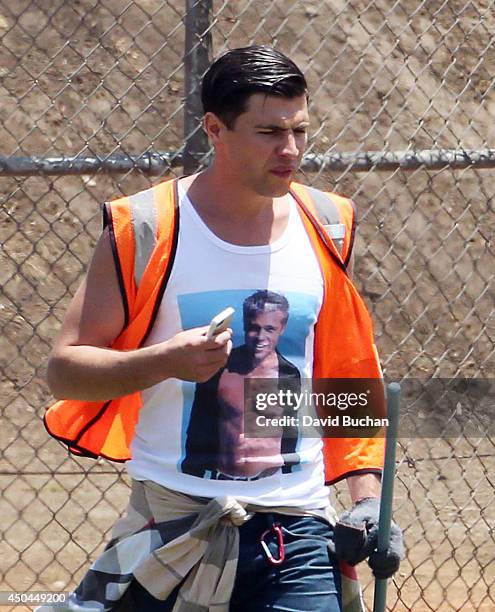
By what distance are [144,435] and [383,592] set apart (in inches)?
25.6

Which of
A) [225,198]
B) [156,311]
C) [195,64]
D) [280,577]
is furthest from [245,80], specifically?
[195,64]

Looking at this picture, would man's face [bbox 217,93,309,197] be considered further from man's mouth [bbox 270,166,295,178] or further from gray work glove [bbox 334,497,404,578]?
gray work glove [bbox 334,497,404,578]

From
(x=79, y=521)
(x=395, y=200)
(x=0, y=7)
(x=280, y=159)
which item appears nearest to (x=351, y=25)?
(x=395, y=200)

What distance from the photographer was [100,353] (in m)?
2.45

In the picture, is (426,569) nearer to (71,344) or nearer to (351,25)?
(71,344)

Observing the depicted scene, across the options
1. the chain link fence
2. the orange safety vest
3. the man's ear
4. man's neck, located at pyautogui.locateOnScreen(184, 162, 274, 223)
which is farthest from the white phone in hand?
the chain link fence

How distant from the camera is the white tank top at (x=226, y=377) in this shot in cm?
251

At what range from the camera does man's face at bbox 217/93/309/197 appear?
99.7 inches

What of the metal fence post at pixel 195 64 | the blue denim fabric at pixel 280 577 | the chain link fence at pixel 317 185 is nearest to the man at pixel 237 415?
the blue denim fabric at pixel 280 577

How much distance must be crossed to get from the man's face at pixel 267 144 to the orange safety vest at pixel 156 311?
0.57 ft

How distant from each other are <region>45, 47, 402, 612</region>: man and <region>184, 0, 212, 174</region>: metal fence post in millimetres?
1140

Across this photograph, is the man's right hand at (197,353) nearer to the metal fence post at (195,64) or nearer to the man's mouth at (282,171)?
the man's mouth at (282,171)

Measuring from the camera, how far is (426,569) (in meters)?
5.04

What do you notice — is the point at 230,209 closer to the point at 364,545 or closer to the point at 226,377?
the point at 226,377
